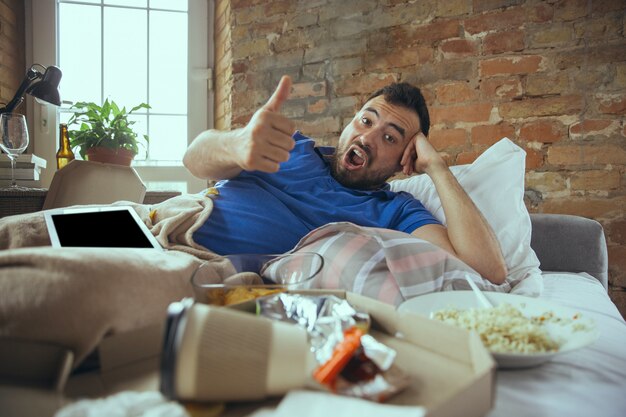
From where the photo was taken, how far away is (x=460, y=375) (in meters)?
0.39

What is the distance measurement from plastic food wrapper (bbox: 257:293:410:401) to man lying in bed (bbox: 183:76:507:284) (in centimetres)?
41

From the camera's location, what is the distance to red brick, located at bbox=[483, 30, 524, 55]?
1775 millimetres

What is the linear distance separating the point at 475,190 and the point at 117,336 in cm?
118

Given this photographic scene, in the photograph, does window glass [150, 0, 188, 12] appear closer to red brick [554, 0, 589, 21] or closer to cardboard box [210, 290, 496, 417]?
red brick [554, 0, 589, 21]

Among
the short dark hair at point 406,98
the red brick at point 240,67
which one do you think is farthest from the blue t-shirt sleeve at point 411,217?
the red brick at point 240,67

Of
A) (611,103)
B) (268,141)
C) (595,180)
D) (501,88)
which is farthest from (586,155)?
(268,141)

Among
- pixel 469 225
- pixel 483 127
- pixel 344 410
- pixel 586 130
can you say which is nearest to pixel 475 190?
pixel 469 225

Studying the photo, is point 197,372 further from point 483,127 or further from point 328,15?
point 328,15

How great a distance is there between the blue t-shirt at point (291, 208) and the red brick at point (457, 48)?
0.88 meters

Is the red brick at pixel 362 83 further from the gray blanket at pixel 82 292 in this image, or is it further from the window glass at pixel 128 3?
the gray blanket at pixel 82 292

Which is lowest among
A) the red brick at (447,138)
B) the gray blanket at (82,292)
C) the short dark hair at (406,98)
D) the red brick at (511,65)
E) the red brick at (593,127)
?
the gray blanket at (82,292)

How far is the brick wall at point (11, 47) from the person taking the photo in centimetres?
238

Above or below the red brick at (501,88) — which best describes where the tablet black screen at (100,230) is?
below

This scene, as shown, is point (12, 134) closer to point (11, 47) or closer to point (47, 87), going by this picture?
point (47, 87)
